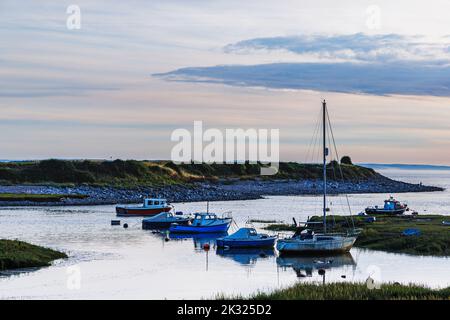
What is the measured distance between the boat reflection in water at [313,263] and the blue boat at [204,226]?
19627 mm

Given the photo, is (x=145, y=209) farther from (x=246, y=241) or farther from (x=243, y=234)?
(x=246, y=241)

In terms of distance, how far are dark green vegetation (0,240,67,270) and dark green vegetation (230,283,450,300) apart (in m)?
17.2

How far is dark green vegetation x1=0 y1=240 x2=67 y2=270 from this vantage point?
42028mm

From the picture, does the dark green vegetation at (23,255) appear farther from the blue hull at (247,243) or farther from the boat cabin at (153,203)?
the boat cabin at (153,203)

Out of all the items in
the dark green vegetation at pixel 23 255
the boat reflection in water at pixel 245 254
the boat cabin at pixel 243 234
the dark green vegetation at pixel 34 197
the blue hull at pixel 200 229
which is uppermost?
the dark green vegetation at pixel 23 255

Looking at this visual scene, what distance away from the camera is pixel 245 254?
53.6 m

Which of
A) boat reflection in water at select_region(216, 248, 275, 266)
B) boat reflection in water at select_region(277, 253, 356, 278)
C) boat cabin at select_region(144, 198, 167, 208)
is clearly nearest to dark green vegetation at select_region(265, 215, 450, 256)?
boat reflection in water at select_region(277, 253, 356, 278)

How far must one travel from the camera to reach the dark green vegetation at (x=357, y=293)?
29.2m

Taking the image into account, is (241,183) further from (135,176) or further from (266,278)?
(266,278)

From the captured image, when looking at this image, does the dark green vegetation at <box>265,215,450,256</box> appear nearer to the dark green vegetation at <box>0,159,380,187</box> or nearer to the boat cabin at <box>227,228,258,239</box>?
the boat cabin at <box>227,228,258,239</box>

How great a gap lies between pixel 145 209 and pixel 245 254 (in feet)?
144

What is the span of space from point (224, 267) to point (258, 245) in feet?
34.9

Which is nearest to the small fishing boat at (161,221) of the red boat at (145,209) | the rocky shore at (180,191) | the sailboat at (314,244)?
the red boat at (145,209)

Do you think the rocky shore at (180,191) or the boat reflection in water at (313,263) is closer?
the boat reflection in water at (313,263)
